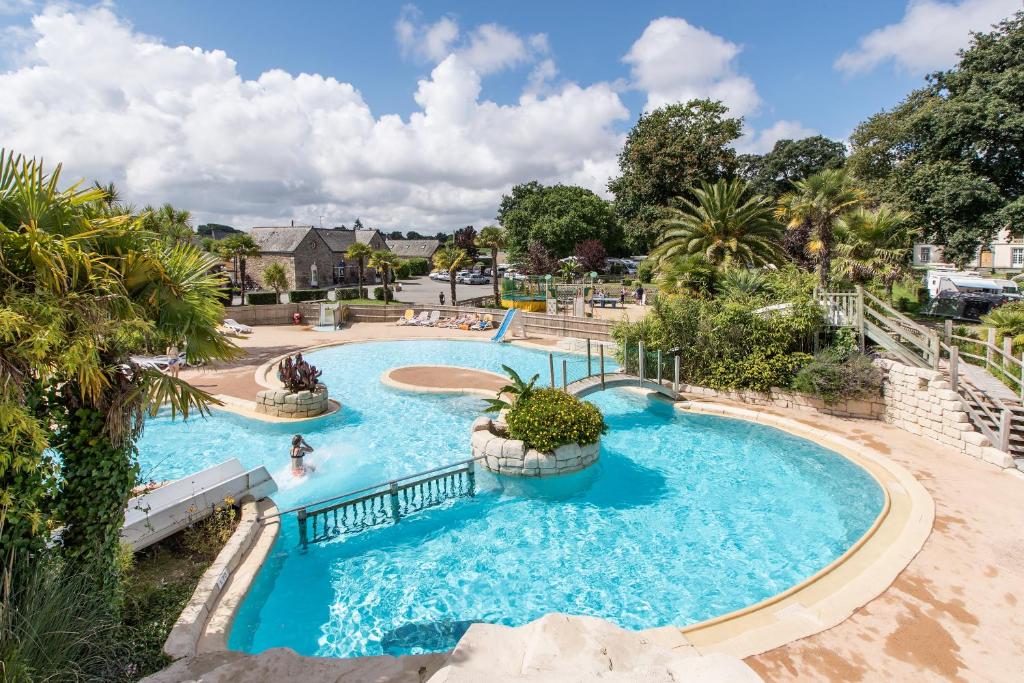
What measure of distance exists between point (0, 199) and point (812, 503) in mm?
12721

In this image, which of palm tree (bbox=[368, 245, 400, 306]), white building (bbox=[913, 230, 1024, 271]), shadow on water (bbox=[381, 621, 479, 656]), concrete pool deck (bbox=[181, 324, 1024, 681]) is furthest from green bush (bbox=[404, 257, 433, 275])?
shadow on water (bbox=[381, 621, 479, 656])

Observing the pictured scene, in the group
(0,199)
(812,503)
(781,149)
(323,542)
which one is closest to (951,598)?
(812,503)

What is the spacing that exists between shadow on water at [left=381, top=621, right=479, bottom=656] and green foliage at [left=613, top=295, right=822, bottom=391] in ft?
39.3

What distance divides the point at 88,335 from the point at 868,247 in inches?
947

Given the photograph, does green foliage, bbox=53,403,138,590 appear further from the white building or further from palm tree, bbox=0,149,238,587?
the white building

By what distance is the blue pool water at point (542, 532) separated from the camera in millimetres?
7289

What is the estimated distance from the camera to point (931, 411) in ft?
40.2

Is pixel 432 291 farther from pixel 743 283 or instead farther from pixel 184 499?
pixel 184 499

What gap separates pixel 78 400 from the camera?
17.0ft

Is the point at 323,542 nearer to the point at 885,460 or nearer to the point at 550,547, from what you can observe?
the point at 550,547

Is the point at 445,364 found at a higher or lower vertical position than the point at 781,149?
lower

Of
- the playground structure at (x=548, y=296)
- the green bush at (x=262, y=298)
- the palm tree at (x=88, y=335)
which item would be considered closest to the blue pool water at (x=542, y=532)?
the palm tree at (x=88, y=335)

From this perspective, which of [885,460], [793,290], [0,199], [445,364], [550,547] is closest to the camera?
[0,199]

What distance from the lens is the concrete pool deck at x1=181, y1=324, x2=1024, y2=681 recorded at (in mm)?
5570
